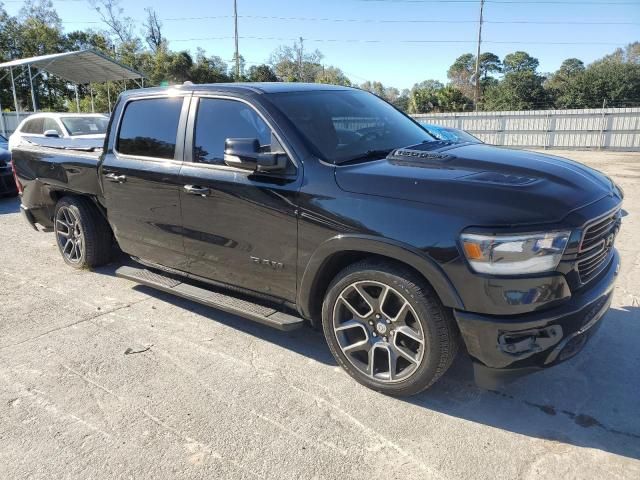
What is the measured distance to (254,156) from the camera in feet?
10.5

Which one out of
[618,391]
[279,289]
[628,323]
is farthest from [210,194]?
[628,323]

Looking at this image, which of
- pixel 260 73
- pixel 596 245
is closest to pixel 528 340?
pixel 596 245

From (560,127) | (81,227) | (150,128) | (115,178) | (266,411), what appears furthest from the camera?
(560,127)

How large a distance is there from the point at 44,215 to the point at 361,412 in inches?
186

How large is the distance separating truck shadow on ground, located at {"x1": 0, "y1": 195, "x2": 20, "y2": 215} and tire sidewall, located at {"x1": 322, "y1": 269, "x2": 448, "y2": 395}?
8.65 metres

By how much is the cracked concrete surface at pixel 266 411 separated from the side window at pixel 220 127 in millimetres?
1451

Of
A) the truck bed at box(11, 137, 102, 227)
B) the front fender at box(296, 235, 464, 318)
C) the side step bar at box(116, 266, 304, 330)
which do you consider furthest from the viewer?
the truck bed at box(11, 137, 102, 227)

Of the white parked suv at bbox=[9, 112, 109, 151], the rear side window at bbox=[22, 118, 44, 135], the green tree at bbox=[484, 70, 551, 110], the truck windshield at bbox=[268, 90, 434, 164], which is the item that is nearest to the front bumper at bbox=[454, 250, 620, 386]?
the truck windshield at bbox=[268, 90, 434, 164]

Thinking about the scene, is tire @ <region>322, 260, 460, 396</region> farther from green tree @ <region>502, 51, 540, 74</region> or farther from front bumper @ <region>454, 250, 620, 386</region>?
green tree @ <region>502, 51, 540, 74</region>

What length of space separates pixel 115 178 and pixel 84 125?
29.2ft

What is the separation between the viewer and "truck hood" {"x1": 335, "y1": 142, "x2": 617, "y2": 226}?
2.52 m

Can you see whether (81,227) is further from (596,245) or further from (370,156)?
(596,245)

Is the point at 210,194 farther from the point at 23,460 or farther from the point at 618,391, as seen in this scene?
the point at 618,391

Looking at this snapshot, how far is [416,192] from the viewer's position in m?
2.72
